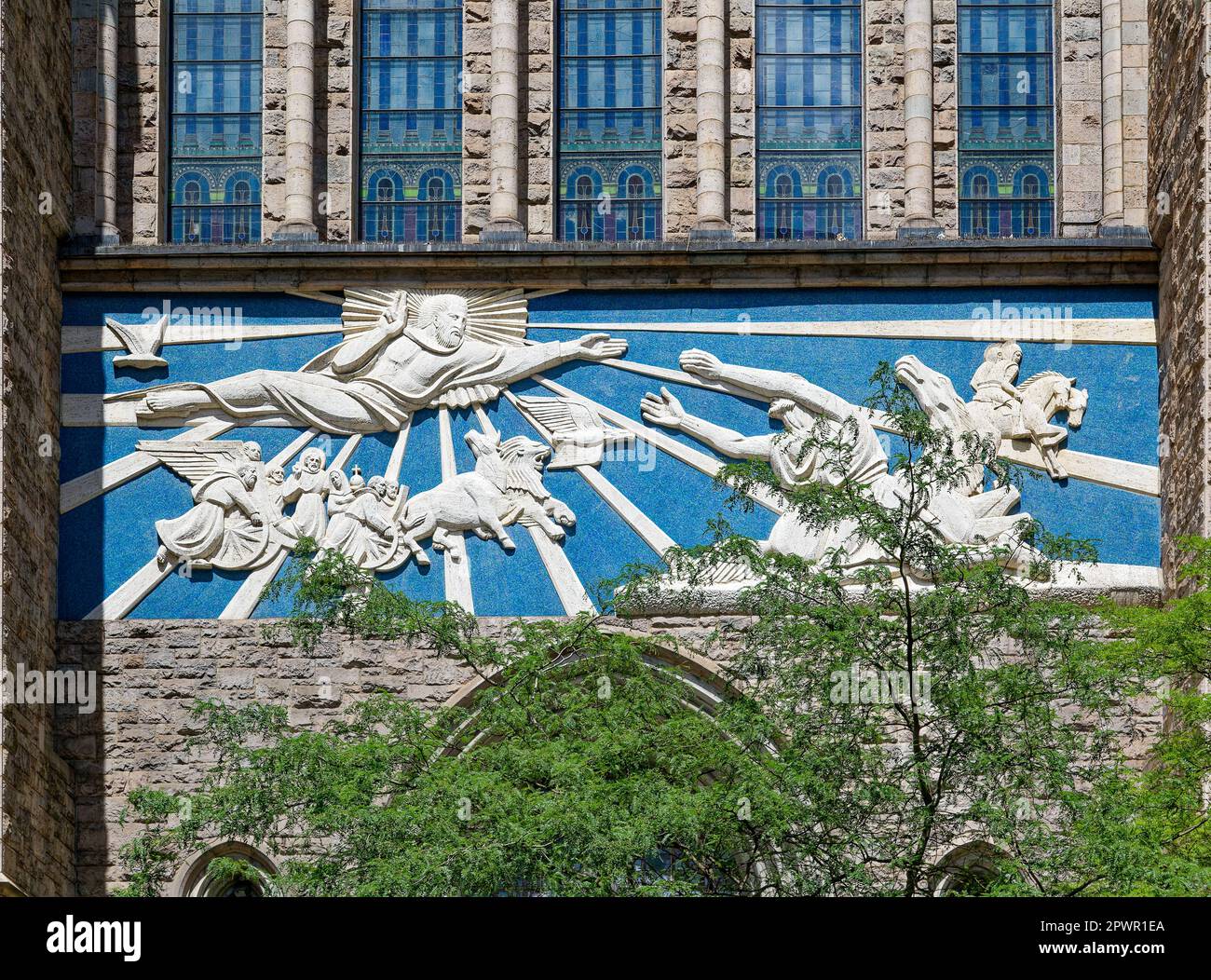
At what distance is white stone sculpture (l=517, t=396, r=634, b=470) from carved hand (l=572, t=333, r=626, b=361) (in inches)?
15.5

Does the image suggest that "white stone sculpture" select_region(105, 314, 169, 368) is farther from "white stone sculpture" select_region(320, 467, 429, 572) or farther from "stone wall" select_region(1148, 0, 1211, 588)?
"stone wall" select_region(1148, 0, 1211, 588)

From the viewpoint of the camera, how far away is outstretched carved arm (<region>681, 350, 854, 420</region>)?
66.8 ft

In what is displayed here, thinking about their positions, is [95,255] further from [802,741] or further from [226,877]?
[802,741]

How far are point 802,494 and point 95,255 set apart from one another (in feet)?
23.4

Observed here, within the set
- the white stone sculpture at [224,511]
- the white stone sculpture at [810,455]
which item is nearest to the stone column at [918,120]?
the white stone sculpture at [810,455]

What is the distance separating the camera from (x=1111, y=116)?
69.6ft

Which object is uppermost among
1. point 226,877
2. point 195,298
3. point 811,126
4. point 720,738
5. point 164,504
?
point 811,126

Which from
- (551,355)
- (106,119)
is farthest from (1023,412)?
(106,119)

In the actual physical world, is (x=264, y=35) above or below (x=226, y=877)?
above

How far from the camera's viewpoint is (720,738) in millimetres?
16406

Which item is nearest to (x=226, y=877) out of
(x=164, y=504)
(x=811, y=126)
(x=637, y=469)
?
(x=164, y=504)

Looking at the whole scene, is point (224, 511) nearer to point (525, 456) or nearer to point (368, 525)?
point (368, 525)

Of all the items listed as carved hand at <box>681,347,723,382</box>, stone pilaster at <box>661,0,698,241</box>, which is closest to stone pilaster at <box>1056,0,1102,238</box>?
stone pilaster at <box>661,0,698,241</box>

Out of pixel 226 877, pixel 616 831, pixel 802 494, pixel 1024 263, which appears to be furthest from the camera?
pixel 1024 263
